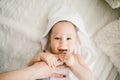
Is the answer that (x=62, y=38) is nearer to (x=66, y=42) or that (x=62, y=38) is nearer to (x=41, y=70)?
(x=66, y=42)

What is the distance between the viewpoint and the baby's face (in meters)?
1.13

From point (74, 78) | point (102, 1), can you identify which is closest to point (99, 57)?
point (74, 78)

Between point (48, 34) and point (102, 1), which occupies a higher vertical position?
point (102, 1)

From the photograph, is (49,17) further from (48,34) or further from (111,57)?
(111,57)

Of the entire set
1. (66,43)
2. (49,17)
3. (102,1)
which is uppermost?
(102,1)

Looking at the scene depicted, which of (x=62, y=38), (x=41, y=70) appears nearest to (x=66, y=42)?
(x=62, y=38)

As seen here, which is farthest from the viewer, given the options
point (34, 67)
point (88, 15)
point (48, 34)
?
point (88, 15)

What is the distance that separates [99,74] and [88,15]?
33 centimetres

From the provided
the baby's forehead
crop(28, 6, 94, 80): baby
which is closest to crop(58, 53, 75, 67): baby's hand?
crop(28, 6, 94, 80): baby

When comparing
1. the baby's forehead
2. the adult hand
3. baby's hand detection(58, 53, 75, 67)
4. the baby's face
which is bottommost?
the adult hand

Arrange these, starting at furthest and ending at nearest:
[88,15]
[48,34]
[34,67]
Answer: [88,15] < [48,34] < [34,67]

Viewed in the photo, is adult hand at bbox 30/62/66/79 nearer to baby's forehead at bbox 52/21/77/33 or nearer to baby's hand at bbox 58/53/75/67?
baby's hand at bbox 58/53/75/67

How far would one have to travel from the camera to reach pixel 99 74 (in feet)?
4.14

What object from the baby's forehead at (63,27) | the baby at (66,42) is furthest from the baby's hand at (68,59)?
the baby's forehead at (63,27)
